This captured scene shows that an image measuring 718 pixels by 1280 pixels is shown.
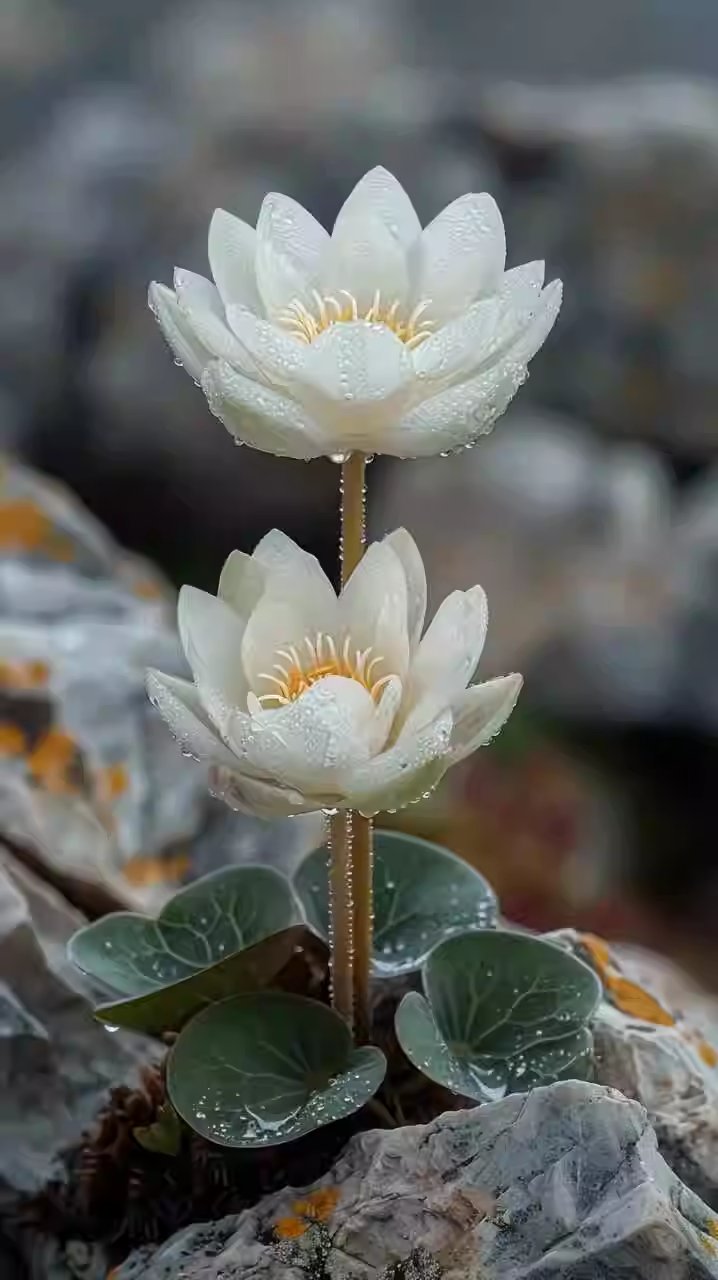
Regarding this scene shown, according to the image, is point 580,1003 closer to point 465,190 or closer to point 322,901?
point 322,901

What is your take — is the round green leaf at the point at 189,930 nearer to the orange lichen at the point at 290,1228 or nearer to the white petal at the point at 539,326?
the orange lichen at the point at 290,1228

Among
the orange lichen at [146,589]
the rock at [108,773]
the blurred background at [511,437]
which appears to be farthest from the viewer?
the blurred background at [511,437]

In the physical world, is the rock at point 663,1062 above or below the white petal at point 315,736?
below

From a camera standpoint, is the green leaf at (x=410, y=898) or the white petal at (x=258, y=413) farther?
the green leaf at (x=410, y=898)

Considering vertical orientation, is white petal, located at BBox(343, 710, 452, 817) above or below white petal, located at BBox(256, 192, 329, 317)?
below

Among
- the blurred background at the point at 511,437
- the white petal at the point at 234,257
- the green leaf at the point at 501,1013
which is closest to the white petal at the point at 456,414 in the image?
the white petal at the point at 234,257

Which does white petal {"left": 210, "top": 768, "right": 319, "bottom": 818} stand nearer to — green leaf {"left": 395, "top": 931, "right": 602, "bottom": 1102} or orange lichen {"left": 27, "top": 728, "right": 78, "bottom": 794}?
green leaf {"left": 395, "top": 931, "right": 602, "bottom": 1102}

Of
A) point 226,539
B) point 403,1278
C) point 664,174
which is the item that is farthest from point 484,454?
point 403,1278

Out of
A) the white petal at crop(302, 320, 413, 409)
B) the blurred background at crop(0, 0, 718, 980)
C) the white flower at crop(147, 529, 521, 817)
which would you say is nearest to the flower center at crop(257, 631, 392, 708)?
the white flower at crop(147, 529, 521, 817)

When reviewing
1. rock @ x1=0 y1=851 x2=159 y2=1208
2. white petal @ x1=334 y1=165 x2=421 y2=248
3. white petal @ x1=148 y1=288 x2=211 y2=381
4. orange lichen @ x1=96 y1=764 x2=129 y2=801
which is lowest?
rock @ x1=0 y1=851 x2=159 y2=1208
